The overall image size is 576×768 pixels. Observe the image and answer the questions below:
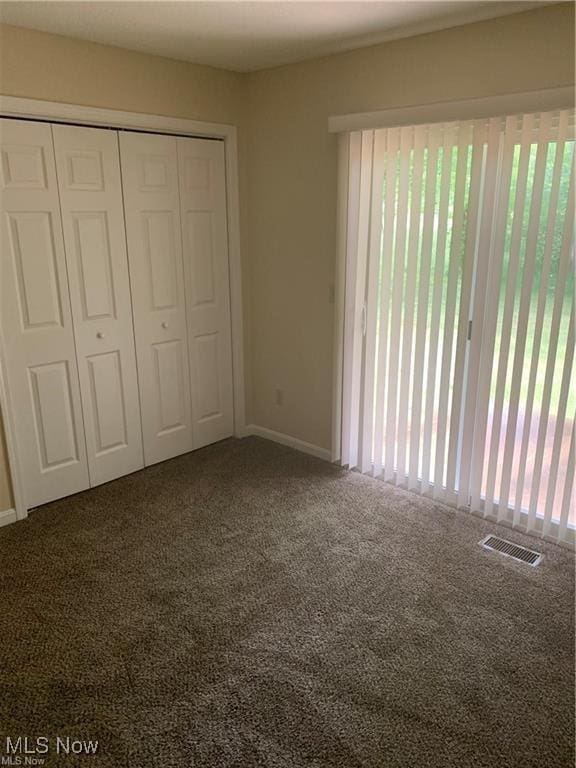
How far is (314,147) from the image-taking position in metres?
3.44

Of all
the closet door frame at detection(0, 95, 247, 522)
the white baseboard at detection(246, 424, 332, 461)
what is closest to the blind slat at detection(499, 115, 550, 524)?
the white baseboard at detection(246, 424, 332, 461)

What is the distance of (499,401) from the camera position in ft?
9.66

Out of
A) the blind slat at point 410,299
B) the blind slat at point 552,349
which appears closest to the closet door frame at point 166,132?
the blind slat at point 410,299

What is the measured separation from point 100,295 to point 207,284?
0.80 m

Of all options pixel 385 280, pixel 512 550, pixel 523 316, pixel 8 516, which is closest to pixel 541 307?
pixel 523 316

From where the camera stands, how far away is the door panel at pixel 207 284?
362 centimetres

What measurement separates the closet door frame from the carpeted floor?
1.73ft

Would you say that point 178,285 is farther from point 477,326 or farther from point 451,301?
point 477,326

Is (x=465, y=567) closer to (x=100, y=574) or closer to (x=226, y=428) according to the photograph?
(x=100, y=574)

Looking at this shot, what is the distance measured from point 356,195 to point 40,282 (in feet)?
5.87

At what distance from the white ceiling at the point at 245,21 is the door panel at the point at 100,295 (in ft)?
1.68

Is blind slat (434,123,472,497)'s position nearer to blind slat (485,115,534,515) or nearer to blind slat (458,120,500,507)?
blind slat (458,120,500,507)

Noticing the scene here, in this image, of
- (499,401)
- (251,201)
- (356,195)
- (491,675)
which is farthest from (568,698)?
(251,201)

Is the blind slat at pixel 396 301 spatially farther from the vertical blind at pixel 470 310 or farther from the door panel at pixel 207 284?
the door panel at pixel 207 284
